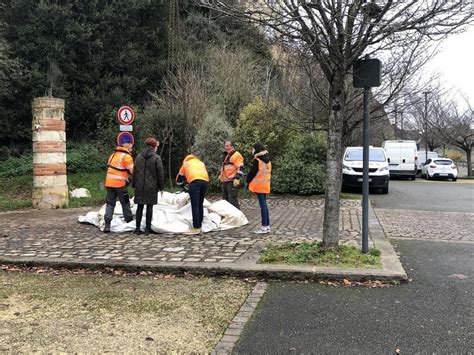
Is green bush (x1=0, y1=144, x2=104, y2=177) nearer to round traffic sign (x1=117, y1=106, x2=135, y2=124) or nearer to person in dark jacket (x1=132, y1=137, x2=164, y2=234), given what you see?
round traffic sign (x1=117, y1=106, x2=135, y2=124)

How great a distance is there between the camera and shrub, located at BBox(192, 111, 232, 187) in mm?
16234

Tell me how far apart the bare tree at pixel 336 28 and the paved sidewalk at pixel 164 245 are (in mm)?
1307


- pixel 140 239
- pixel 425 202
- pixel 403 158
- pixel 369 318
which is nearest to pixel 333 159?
pixel 369 318

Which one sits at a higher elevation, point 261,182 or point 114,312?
point 261,182

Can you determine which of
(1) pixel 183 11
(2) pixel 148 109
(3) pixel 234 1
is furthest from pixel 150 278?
(1) pixel 183 11

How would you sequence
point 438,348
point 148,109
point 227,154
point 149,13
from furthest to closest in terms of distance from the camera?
point 149,13, point 148,109, point 227,154, point 438,348

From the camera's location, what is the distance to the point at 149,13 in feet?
79.0

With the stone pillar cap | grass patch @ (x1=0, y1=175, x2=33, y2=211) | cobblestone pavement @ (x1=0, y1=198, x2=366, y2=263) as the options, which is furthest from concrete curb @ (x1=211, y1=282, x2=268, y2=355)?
grass patch @ (x1=0, y1=175, x2=33, y2=211)

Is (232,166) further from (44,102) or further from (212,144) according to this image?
(212,144)

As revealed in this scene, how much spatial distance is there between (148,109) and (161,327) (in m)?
15.7

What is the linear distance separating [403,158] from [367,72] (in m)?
21.6

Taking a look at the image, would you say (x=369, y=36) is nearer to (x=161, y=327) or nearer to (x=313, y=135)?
(x=161, y=327)

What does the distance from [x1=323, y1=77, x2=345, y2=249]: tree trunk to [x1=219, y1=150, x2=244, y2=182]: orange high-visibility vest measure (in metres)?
3.70

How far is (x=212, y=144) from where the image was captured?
53.3ft
